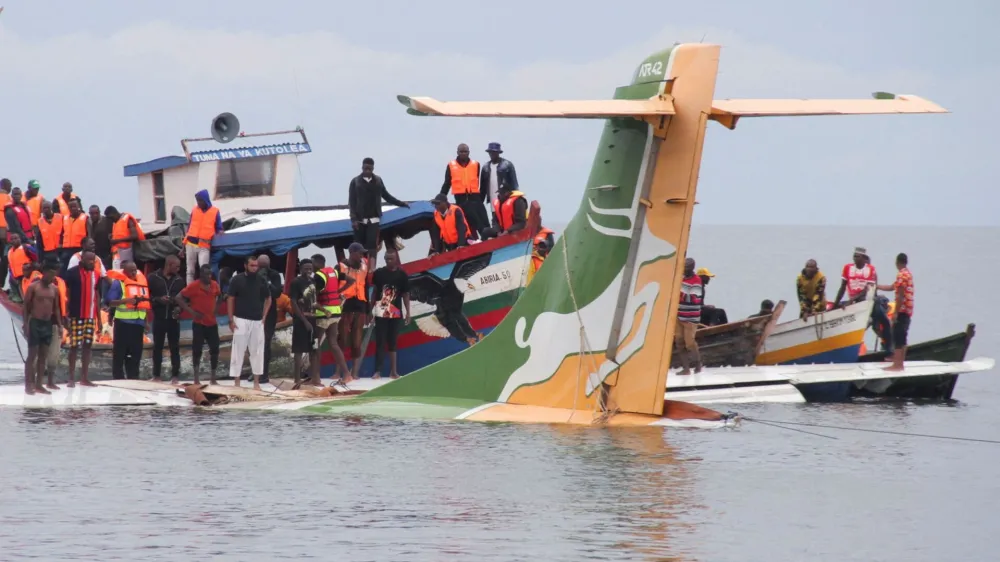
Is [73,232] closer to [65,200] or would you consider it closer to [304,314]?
[65,200]

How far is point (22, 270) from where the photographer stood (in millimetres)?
25000

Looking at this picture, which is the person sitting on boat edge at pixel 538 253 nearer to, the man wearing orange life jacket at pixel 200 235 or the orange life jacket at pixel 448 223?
the orange life jacket at pixel 448 223

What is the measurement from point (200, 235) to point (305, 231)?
5.33ft

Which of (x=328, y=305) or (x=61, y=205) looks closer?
(x=328, y=305)

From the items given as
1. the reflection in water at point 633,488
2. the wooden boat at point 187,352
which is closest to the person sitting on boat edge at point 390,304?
the wooden boat at point 187,352

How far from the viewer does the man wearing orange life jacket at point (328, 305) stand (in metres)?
21.5

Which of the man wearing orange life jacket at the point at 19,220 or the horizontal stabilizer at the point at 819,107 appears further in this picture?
the man wearing orange life jacket at the point at 19,220

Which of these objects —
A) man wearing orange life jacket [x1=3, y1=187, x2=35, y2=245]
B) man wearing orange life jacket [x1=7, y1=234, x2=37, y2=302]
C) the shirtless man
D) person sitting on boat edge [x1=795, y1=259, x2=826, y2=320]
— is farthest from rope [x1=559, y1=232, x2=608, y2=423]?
man wearing orange life jacket [x1=3, y1=187, x2=35, y2=245]

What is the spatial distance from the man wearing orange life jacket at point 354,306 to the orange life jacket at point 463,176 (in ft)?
7.20

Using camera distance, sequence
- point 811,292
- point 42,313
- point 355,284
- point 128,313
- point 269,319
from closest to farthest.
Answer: point 42,313
point 128,313
point 269,319
point 355,284
point 811,292

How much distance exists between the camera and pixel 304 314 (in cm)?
2125

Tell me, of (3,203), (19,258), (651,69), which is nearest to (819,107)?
(651,69)

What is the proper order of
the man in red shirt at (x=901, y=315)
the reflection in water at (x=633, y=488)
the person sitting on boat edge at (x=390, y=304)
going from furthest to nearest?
the man in red shirt at (x=901, y=315) → the person sitting on boat edge at (x=390, y=304) → the reflection in water at (x=633, y=488)

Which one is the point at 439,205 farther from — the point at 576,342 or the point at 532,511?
the point at 532,511
